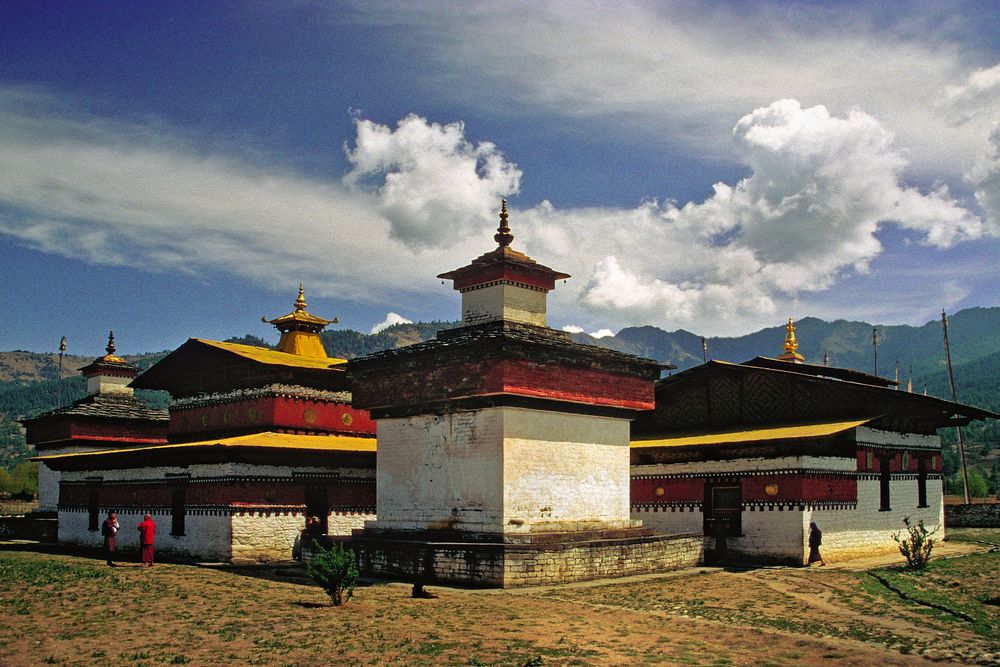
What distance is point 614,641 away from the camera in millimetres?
13188

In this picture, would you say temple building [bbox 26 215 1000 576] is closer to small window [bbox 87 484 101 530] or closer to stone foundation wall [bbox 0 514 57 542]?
small window [bbox 87 484 101 530]

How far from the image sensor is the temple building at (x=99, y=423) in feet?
132

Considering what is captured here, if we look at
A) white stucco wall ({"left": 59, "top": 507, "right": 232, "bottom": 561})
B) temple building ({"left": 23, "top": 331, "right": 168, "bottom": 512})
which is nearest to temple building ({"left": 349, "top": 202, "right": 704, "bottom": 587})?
white stucco wall ({"left": 59, "top": 507, "right": 232, "bottom": 561})

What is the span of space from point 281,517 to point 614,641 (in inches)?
610

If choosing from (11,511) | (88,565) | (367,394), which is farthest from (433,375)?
(11,511)

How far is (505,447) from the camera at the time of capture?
19.9m

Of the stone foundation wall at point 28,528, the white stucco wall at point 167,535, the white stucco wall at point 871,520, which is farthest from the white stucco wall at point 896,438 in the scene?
the stone foundation wall at point 28,528

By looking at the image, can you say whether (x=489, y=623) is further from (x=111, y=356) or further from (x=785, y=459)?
(x=111, y=356)

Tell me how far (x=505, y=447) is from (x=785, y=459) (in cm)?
903

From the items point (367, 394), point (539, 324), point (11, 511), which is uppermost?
point (539, 324)

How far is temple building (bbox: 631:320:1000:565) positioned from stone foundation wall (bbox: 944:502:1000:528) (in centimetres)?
1158

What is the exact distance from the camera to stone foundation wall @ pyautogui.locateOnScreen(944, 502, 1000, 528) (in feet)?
135

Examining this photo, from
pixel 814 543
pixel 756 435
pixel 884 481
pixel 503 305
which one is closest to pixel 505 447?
pixel 503 305

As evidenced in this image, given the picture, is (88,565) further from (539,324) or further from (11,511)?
(11,511)
